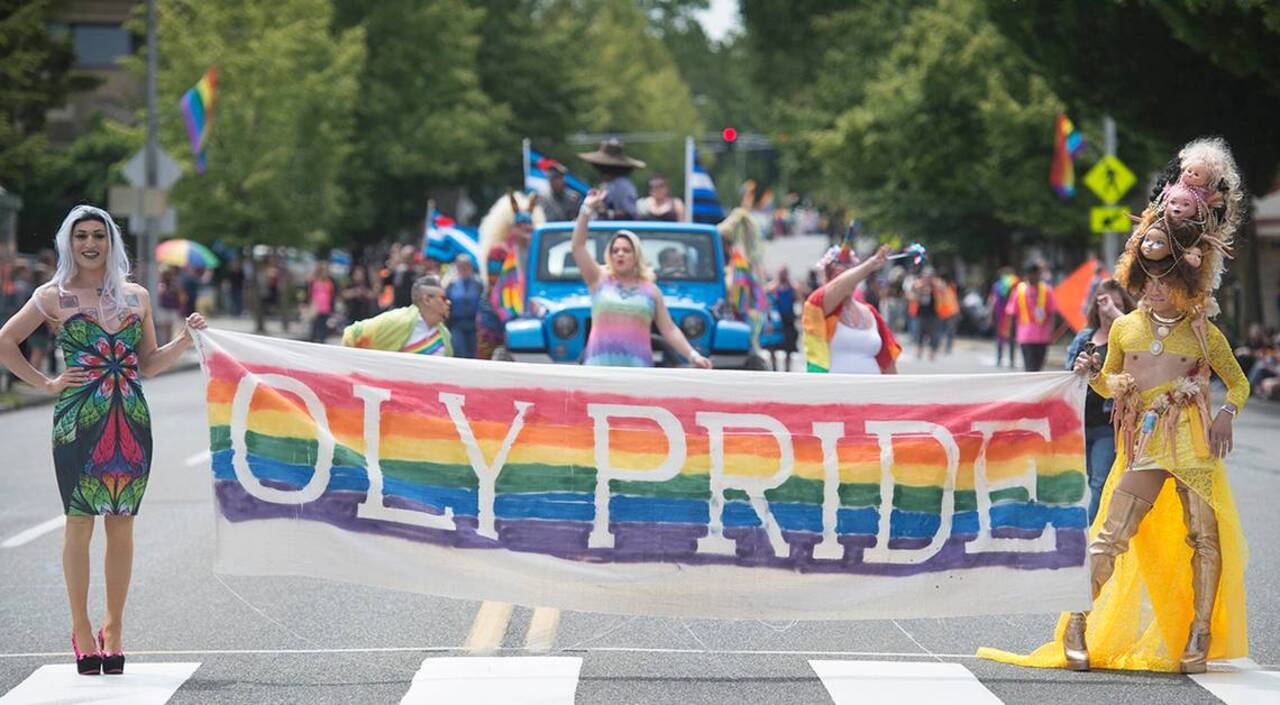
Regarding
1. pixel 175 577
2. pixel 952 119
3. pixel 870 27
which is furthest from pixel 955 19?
pixel 175 577

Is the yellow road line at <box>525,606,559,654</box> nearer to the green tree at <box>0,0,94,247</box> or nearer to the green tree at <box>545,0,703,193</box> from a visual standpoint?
the green tree at <box>0,0,94,247</box>

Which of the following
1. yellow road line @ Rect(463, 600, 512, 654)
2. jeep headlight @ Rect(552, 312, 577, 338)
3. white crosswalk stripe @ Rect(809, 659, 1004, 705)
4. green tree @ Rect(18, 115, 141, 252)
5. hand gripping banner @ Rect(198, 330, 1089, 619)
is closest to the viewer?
white crosswalk stripe @ Rect(809, 659, 1004, 705)

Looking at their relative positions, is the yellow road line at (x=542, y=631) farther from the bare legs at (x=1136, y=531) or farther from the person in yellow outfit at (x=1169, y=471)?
the bare legs at (x=1136, y=531)

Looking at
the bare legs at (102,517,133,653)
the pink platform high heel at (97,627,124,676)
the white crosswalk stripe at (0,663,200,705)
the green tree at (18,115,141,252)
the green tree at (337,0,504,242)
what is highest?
the green tree at (337,0,504,242)

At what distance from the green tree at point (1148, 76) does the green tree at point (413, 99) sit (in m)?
30.2

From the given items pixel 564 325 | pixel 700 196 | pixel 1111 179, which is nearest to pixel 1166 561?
pixel 564 325

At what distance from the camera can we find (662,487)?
8.04m

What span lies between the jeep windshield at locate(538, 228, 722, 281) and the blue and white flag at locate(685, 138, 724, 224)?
2.31m

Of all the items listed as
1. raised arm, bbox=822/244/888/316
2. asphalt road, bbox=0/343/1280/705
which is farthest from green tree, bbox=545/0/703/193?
asphalt road, bbox=0/343/1280/705

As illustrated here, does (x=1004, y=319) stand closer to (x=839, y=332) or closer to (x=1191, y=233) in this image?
(x=839, y=332)

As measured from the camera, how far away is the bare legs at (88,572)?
761 cm

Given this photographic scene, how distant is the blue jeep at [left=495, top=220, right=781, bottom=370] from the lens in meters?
16.8

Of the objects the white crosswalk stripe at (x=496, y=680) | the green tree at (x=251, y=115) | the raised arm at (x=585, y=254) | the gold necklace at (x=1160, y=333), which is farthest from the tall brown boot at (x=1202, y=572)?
the green tree at (x=251, y=115)

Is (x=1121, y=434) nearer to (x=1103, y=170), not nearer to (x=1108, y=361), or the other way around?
(x=1108, y=361)
